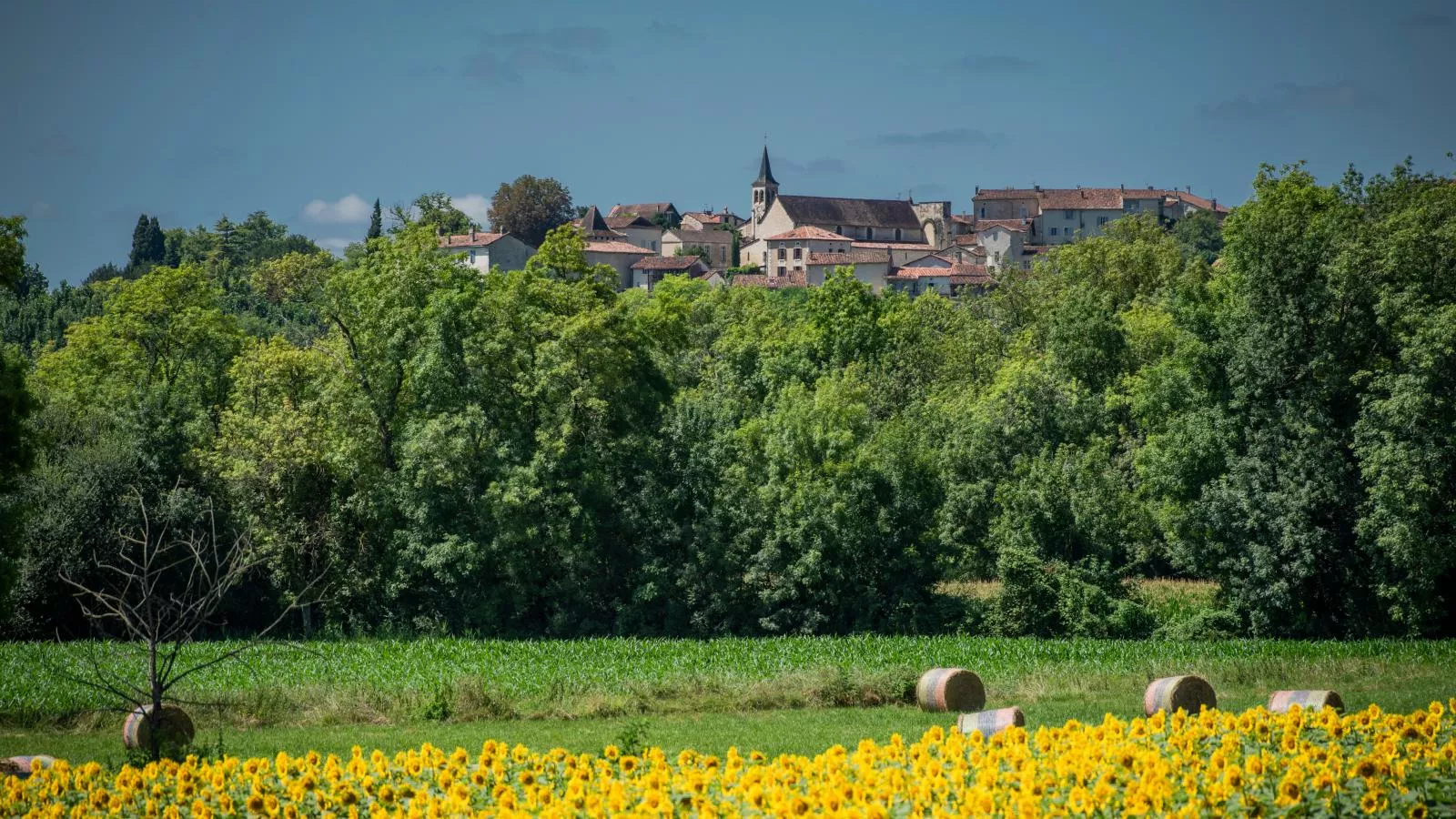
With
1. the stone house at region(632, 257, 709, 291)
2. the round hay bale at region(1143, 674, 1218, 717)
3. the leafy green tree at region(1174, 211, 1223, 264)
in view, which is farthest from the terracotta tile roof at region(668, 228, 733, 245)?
the round hay bale at region(1143, 674, 1218, 717)

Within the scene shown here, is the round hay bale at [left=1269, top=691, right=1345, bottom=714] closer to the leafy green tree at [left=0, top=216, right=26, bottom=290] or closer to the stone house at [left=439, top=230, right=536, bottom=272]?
the leafy green tree at [left=0, top=216, right=26, bottom=290]

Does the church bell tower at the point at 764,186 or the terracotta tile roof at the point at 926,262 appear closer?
the terracotta tile roof at the point at 926,262

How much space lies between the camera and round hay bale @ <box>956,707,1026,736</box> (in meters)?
19.2

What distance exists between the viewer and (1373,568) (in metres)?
38.6

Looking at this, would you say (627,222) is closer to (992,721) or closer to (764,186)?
(764,186)

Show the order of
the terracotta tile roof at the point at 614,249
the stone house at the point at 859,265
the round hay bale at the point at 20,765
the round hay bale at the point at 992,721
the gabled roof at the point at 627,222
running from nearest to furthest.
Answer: the round hay bale at the point at 20,765, the round hay bale at the point at 992,721, the stone house at the point at 859,265, the terracotta tile roof at the point at 614,249, the gabled roof at the point at 627,222

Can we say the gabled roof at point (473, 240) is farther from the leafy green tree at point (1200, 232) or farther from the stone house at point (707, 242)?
the leafy green tree at point (1200, 232)

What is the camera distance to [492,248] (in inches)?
4840

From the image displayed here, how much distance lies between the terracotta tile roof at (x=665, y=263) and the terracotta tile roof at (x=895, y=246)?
22730 millimetres

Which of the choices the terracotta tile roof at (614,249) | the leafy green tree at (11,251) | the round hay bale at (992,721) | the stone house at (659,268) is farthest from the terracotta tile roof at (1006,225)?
the round hay bale at (992,721)

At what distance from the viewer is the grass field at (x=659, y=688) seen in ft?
80.7

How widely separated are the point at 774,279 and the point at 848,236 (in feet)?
112

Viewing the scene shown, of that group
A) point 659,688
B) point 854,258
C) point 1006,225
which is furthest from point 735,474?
point 1006,225

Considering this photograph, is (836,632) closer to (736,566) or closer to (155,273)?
(736,566)
